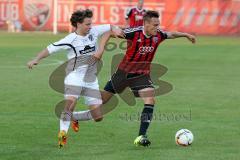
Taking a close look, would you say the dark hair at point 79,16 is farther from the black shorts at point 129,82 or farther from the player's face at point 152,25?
the black shorts at point 129,82

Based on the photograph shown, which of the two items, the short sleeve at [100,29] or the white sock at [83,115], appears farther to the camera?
the white sock at [83,115]

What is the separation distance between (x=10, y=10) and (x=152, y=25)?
120 feet

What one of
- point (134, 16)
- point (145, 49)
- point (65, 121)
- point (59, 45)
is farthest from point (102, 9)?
point (65, 121)

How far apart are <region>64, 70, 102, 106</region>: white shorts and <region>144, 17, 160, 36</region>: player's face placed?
132 cm

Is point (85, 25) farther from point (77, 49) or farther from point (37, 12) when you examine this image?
point (37, 12)

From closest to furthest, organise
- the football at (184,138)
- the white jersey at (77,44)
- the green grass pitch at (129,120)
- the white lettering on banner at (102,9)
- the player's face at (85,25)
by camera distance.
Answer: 1. the green grass pitch at (129,120)
2. the football at (184,138)
3. the white jersey at (77,44)
4. the player's face at (85,25)
5. the white lettering on banner at (102,9)

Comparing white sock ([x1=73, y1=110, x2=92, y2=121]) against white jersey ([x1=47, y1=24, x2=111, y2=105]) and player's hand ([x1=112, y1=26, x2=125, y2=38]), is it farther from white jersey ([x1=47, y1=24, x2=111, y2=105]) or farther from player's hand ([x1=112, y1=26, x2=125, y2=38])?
player's hand ([x1=112, y1=26, x2=125, y2=38])

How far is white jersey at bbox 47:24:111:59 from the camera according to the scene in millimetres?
11281

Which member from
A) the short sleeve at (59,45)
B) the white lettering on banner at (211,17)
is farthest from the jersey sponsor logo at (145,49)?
the white lettering on banner at (211,17)

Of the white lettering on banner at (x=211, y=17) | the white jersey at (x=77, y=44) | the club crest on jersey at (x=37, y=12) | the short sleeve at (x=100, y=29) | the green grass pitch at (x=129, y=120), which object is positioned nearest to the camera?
the green grass pitch at (x=129, y=120)

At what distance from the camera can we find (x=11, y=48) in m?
32.1

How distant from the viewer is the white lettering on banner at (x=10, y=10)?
1836 inches

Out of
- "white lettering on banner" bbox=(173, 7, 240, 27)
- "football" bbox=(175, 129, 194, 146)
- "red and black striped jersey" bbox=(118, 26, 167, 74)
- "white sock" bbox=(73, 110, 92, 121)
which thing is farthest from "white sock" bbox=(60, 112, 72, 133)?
"white lettering on banner" bbox=(173, 7, 240, 27)

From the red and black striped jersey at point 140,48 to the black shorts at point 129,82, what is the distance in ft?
0.29
